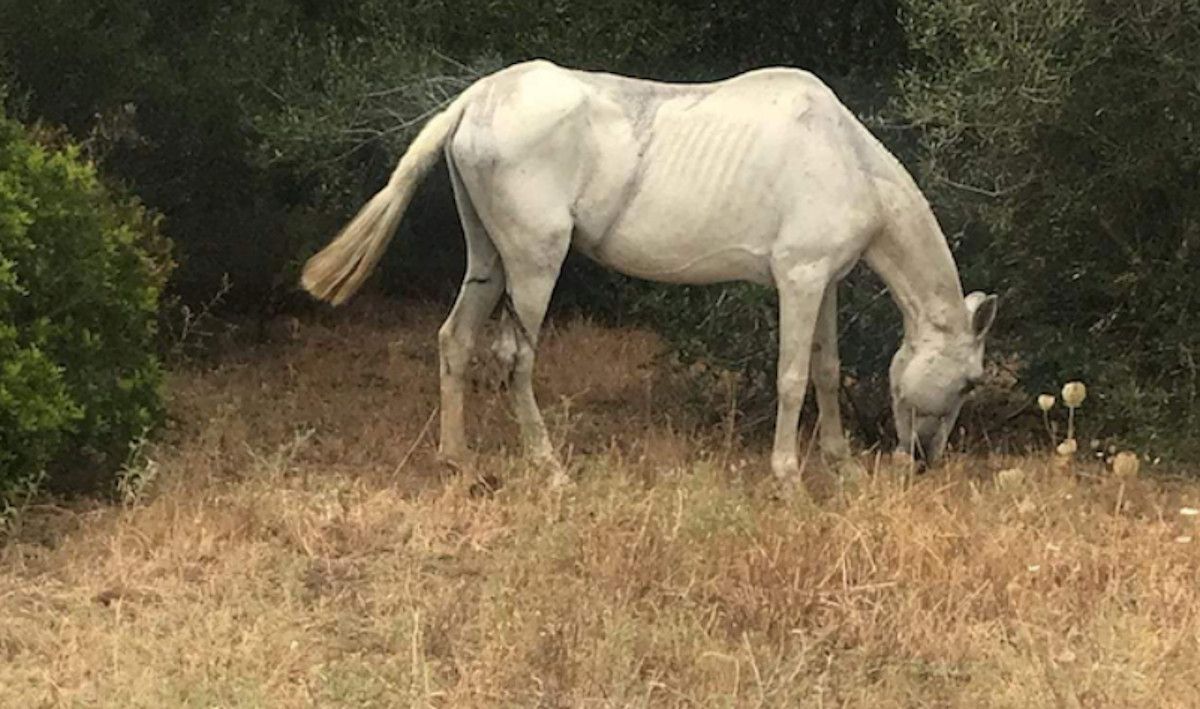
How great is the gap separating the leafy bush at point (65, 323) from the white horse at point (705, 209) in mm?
818

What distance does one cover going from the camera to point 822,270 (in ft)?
19.8

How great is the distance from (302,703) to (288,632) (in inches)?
21.6

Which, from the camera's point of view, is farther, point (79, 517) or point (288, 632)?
point (79, 517)

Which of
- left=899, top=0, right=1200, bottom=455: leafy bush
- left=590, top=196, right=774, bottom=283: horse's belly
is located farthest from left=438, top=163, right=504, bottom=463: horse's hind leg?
left=899, top=0, right=1200, bottom=455: leafy bush

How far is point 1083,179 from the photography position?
693 cm

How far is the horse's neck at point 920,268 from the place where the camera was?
6164 millimetres

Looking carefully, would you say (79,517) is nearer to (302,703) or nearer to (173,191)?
(302,703)

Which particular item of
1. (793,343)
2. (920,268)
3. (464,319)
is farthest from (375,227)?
(920,268)

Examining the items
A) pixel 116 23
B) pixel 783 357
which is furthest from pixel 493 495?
pixel 116 23

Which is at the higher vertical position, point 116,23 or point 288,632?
point 116,23

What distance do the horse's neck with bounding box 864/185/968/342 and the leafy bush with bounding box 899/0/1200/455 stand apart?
0.71 metres

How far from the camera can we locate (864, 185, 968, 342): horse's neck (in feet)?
20.2

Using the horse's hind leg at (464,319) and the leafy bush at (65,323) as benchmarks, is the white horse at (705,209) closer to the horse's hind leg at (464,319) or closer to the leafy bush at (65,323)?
the horse's hind leg at (464,319)

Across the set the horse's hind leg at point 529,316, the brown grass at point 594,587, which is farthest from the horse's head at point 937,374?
the horse's hind leg at point 529,316
